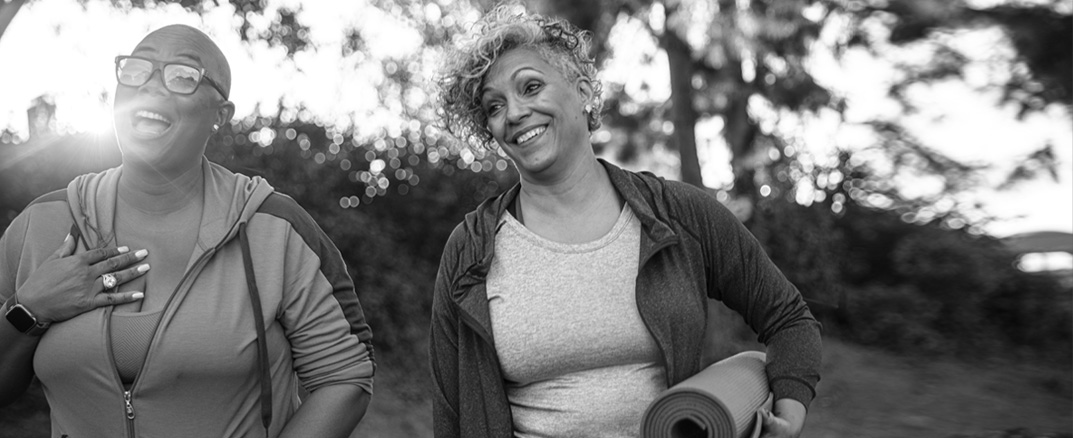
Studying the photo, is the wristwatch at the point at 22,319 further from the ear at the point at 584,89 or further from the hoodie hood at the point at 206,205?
the ear at the point at 584,89

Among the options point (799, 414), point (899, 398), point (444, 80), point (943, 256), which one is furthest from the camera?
point (943, 256)

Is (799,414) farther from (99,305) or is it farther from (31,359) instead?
(31,359)

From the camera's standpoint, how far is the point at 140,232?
2.74m

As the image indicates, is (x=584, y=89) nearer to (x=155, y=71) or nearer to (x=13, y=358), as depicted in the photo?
(x=155, y=71)

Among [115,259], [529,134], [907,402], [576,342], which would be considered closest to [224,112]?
[115,259]

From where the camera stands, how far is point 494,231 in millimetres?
2871

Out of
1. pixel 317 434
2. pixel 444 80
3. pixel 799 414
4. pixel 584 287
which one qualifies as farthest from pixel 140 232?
pixel 799 414

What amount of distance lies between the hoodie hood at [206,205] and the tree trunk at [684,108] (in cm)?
1017

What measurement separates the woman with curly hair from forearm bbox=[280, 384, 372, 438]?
251 mm

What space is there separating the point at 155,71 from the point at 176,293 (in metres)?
0.58

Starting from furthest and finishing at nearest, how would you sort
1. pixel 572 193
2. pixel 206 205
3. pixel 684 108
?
pixel 684 108, pixel 572 193, pixel 206 205

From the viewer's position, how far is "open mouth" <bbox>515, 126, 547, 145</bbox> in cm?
285

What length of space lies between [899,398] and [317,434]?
901 centimetres

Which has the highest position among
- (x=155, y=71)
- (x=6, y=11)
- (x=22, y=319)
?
(x=6, y=11)
